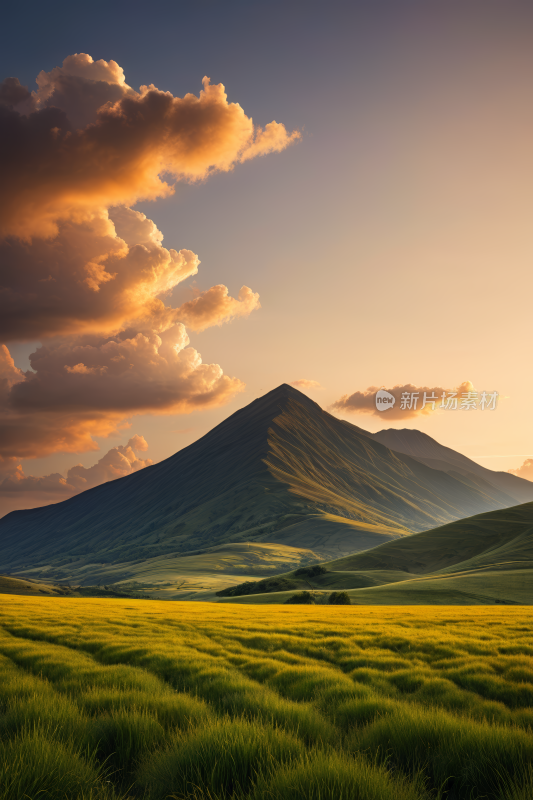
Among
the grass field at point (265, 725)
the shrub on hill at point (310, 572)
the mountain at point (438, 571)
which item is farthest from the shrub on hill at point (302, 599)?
the grass field at point (265, 725)

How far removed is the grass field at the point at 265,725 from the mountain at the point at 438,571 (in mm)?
64724

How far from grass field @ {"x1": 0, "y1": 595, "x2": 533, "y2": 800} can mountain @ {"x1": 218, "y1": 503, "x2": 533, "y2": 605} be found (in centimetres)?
6472

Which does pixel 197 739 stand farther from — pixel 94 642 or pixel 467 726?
pixel 94 642

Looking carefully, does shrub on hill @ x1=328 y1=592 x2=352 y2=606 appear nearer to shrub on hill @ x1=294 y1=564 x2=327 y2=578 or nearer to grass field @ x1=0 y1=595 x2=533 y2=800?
shrub on hill @ x1=294 y1=564 x2=327 y2=578

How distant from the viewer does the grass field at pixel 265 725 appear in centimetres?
482

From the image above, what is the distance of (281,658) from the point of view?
1401cm

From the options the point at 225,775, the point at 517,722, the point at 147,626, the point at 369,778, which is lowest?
the point at 147,626

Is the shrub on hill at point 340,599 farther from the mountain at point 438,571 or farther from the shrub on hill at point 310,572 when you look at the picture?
the shrub on hill at point 310,572

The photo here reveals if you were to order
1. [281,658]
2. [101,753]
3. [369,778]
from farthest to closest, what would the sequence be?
[281,658]
[101,753]
[369,778]

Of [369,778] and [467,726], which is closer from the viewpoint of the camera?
[369,778]

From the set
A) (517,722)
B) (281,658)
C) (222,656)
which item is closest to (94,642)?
(222,656)

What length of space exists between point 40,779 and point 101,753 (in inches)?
80.9

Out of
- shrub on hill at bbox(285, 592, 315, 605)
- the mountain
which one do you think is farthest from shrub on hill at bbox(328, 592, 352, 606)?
shrub on hill at bbox(285, 592, 315, 605)

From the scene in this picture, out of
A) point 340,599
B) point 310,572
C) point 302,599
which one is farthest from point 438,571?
point 340,599
